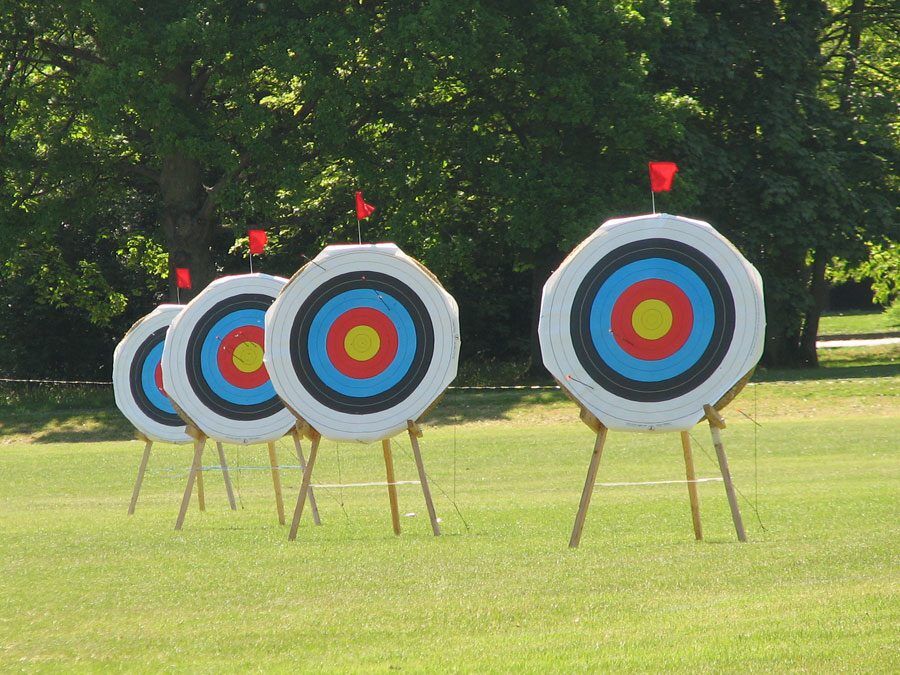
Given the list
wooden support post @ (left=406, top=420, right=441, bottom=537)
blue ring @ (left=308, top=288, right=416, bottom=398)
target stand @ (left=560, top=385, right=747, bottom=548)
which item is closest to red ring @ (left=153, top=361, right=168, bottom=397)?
blue ring @ (left=308, top=288, right=416, bottom=398)

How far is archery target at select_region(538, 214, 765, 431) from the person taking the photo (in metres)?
10.3

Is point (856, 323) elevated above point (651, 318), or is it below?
below

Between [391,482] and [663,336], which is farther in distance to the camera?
[391,482]

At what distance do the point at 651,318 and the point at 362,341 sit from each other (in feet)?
9.18

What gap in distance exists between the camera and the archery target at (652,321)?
33.9 ft

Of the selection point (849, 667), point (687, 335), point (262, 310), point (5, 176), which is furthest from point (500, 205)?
point (849, 667)

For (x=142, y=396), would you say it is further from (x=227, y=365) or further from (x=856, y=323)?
(x=856, y=323)

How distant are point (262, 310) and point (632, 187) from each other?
57.8ft

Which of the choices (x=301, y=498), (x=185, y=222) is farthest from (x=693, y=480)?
(x=185, y=222)

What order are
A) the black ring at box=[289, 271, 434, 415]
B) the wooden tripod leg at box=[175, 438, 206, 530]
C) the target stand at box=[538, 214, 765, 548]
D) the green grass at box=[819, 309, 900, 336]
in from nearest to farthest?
1. the target stand at box=[538, 214, 765, 548]
2. the black ring at box=[289, 271, 434, 415]
3. the wooden tripod leg at box=[175, 438, 206, 530]
4. the green grass at box=[819, 309, 900, 336]

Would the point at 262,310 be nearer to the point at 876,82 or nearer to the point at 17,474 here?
the point at 17,474

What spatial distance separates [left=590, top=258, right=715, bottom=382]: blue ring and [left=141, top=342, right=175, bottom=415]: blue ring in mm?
7388

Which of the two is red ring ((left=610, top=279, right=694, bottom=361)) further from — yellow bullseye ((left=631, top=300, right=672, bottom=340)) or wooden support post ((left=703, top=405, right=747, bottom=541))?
wooden support post ((left=703, top=405, right=747, bottom=541))

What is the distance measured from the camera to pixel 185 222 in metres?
32.1
